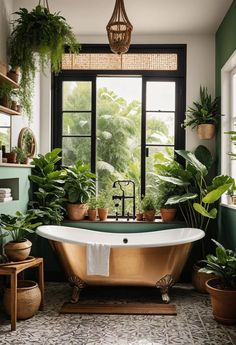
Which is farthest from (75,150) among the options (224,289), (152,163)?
(224,289)

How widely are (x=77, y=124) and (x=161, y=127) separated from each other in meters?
1.07

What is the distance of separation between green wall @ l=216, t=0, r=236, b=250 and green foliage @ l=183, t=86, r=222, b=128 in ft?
0.48

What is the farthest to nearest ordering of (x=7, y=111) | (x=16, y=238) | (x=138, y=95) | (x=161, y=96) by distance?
1. (x=138, y=95)
2. (x=161, y=96)
3. (x=7, y=111)
4. (x=16, y=238)

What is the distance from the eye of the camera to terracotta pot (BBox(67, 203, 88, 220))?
4777 millimetres

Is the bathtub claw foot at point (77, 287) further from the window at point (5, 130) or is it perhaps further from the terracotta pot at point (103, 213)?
the window at point (5, 130)

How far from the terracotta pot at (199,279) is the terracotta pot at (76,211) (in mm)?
1426

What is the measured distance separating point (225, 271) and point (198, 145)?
1.91 meters

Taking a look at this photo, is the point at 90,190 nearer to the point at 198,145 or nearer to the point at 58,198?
the point at 58,198

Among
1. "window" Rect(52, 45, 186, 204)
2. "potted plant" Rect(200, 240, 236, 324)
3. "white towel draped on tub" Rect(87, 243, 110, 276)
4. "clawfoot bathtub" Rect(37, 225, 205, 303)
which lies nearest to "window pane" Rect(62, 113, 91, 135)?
"window" Rect(52, 45, 186, 204)

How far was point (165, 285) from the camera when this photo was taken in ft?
13.2

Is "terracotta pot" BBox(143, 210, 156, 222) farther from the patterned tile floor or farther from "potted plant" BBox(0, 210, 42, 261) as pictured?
"potted plant" BBox(0, 210, 42, 261)

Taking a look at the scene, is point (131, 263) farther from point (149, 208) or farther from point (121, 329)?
point (149, 208)

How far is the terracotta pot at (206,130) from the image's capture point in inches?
186

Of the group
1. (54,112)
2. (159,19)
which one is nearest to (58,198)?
(54,112)
